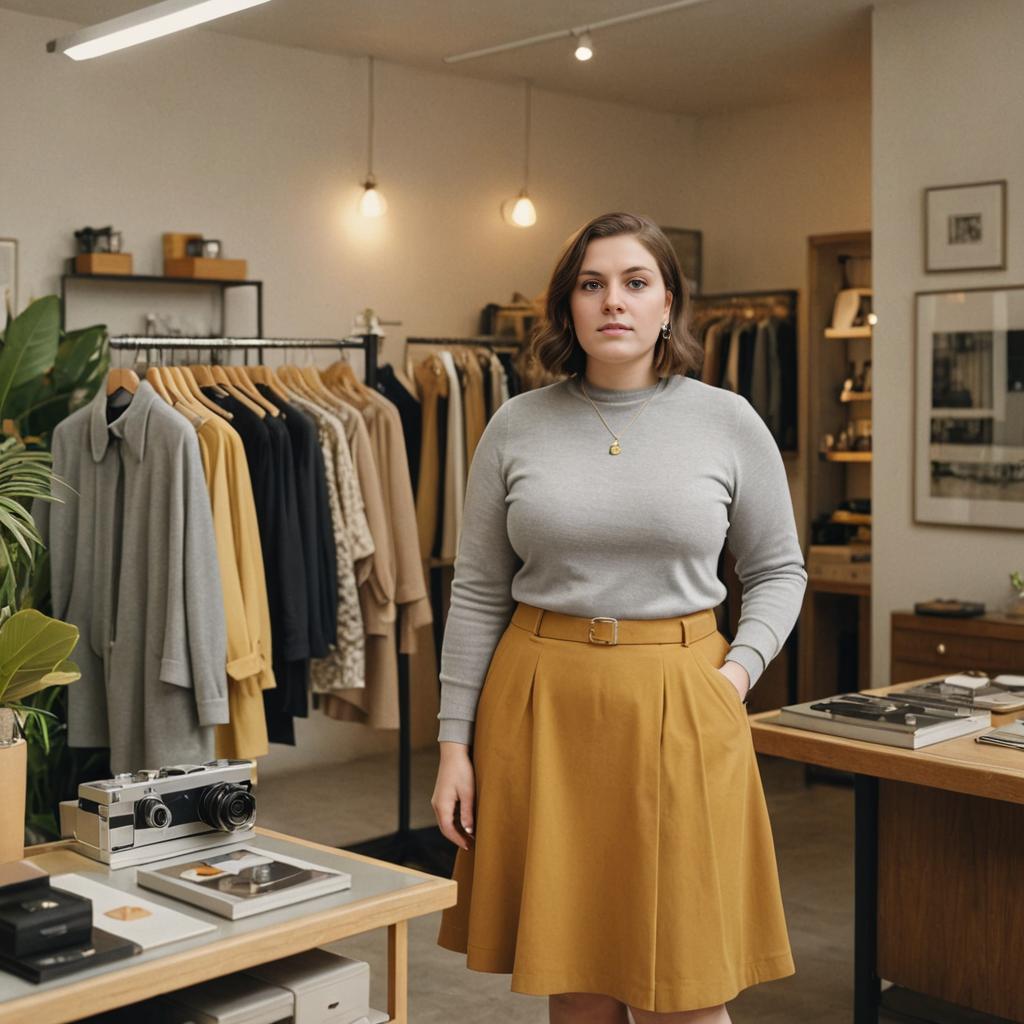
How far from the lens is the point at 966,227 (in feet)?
16.4

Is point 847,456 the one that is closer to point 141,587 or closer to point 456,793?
point 141,587

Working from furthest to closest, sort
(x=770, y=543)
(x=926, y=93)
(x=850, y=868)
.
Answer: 1. (x=926, y=93)
2. (x=850, y=868)
3. (x=770, y=543)

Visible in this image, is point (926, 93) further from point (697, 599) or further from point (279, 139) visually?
point (697, 599)

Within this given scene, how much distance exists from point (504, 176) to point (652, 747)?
4.96 m

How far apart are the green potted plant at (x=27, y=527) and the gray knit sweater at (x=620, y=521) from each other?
2.02 ft

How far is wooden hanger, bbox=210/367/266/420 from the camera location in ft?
12.9

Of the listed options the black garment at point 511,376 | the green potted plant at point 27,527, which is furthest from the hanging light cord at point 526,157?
the green potted plant at point 27,527

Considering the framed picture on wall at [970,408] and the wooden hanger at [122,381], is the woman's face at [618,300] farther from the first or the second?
the framed picture on wall at [970,408]

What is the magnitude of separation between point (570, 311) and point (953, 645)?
3.03 m

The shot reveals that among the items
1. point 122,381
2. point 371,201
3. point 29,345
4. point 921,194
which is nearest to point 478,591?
point 122,381

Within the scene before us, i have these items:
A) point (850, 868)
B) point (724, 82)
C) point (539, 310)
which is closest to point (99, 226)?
point (539, 310)

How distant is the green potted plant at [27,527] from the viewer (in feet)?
6.51

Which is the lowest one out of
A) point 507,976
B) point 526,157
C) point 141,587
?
point 507,976

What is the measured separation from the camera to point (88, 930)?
5.36 feet
